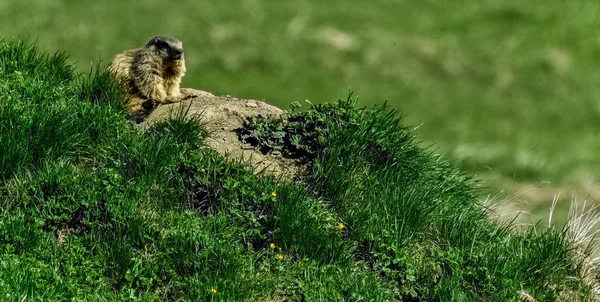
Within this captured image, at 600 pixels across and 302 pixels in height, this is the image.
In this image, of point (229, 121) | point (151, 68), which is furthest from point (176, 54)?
point (229, 121)

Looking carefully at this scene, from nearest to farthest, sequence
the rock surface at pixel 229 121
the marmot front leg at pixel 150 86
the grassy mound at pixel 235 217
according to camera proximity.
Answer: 1. the grassy mound at pixel 235 217
2. the rock surface at pixel 229 121
3. the marmot front leg at pixel 150 86

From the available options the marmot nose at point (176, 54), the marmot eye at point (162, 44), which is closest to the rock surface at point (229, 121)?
the marmot nose at point (176, 54)

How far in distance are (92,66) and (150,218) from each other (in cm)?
179

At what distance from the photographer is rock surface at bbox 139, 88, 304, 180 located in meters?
7.03

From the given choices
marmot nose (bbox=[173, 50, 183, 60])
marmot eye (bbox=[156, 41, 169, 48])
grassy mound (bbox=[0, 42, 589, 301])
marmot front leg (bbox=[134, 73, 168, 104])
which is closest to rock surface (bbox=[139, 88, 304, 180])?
grassy mound (bbox=[0, 42, 589, 301])

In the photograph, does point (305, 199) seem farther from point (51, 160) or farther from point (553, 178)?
point (553, 178)

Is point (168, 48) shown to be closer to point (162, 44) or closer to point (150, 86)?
point (162, 44)

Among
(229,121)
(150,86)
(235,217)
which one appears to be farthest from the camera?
(150,86)

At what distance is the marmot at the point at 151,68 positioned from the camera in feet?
26.5

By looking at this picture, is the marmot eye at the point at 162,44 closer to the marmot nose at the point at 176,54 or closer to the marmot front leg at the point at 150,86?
the marmot nose at the point at 176,54


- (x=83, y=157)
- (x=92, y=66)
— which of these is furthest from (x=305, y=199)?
(x=92, y=66)

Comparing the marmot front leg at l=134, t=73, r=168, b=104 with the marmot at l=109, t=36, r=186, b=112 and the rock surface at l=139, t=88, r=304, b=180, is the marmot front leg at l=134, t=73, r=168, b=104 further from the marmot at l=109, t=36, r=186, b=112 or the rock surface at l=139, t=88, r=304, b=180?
the rock surface at l=139, t=88, r=304, b=180

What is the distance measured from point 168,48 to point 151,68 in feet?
0.77

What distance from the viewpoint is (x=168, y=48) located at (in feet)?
26.7
